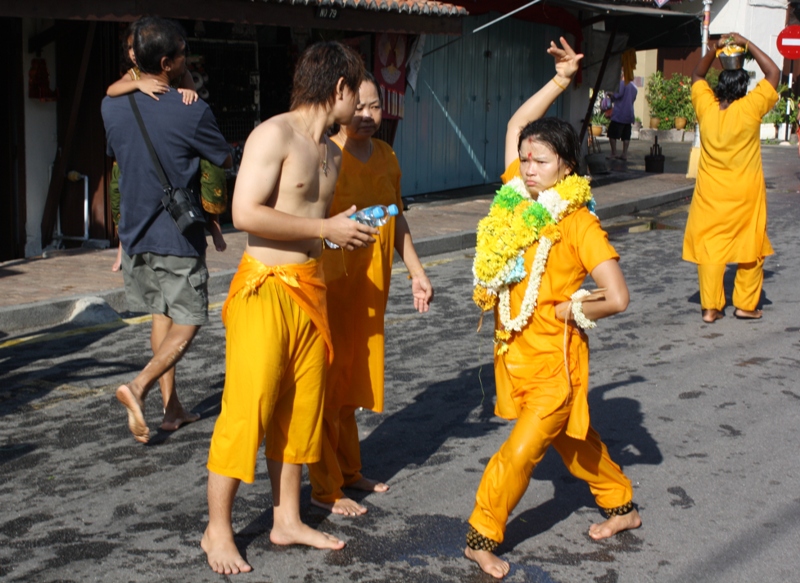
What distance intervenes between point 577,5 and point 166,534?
12344 mm

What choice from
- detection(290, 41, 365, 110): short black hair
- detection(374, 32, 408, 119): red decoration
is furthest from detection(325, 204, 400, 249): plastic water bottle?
detection(374, 32, 408, 119): red decoration

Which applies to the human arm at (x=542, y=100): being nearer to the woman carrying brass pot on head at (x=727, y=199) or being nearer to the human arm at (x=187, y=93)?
the human arm at (x=187, y=93)

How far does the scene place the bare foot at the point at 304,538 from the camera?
3.91 meters

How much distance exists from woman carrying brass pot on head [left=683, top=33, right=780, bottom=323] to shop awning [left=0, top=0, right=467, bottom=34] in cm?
439

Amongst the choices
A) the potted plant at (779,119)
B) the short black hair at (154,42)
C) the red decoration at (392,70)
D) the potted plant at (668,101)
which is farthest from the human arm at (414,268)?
the potted plant at (779,119)

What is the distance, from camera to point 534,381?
378 centimetres

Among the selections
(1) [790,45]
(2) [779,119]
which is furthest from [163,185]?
(2) [779,119]

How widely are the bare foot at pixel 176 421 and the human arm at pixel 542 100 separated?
220cm

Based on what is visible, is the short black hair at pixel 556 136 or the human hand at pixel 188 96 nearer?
the short black hair at pixel 556 136

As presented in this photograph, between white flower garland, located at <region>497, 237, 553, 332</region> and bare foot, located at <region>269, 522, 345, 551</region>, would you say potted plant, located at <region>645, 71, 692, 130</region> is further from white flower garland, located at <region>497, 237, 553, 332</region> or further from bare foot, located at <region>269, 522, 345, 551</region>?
bare foot, located at <region>269, 522, 345, 551</region>

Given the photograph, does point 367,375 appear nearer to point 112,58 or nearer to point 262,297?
point 262,297

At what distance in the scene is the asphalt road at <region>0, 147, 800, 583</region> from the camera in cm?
387

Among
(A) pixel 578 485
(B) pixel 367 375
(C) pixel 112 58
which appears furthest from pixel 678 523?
(C) pixel 112 58

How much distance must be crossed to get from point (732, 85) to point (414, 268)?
421cm
